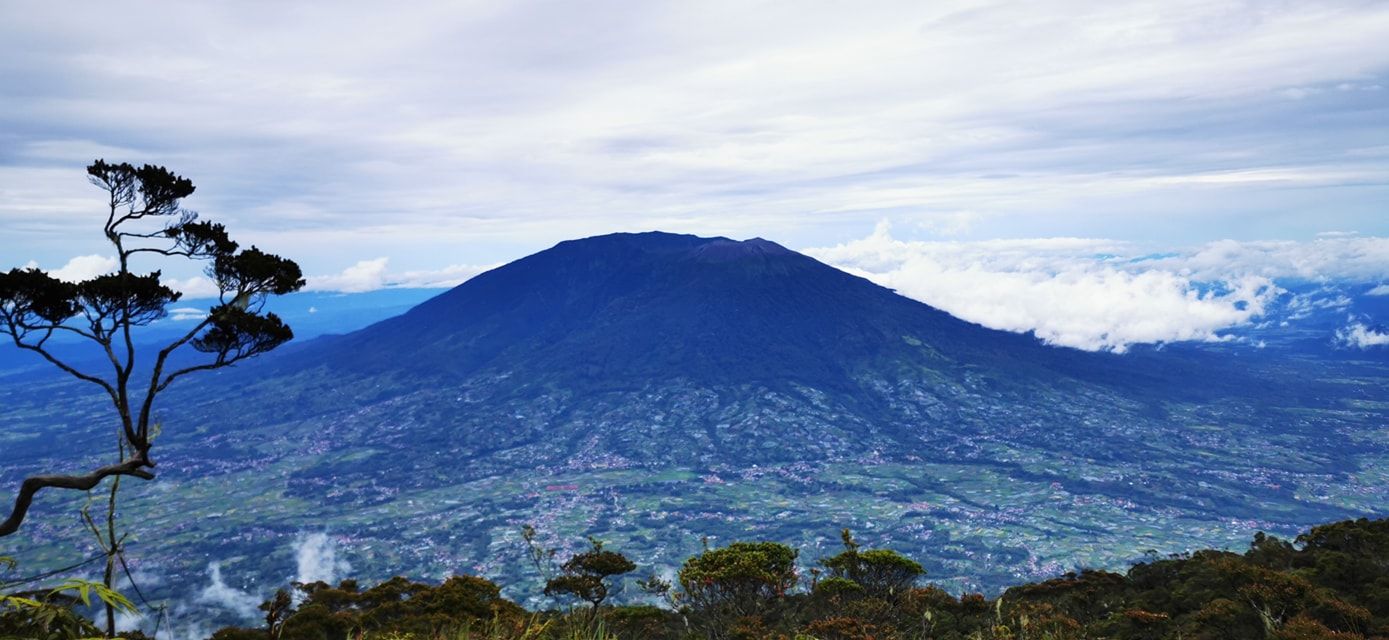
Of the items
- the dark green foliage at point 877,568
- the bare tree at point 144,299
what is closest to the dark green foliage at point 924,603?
the dark green foliage at point 877,568

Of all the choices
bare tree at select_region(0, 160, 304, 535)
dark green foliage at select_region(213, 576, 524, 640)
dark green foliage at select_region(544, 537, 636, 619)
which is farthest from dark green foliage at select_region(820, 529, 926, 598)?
bare tree at select_region(0, 160, 304, 535)

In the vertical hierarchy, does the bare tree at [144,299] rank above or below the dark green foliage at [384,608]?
above

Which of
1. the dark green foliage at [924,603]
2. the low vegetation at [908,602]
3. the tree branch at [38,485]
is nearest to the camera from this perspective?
the tree branch at [38,485]

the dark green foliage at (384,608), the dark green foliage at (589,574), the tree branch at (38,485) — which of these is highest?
the tree branch at (38,485)

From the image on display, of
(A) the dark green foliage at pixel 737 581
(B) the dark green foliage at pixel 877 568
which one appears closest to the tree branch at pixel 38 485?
(A) the dark green foliage at pixel 737 581

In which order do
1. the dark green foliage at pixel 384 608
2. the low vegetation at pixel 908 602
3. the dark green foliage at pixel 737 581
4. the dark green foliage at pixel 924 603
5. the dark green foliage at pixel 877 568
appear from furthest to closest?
the dark green foliage at pixel 877 568
the dark green foliage at pixel 737 581
the dark green foliage at pixel 384 608
the dark green foliage at pixel 924 603
the low vegetation at pixel 908 602

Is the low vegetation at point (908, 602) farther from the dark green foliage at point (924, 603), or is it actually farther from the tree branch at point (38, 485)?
the tree branch at point (38, 485)

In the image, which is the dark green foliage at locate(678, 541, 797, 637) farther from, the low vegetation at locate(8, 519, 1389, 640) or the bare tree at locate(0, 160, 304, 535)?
the bare tree at locate(0, 160, 304, 535)

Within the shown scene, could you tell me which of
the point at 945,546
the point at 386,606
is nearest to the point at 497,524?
the point at 945,546

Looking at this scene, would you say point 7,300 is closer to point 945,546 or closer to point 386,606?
point 386,606

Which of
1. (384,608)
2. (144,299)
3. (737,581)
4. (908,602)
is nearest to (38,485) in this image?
(144,299)

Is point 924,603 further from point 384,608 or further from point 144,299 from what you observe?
point 144,299

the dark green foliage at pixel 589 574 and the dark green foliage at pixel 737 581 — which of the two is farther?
the dark green foliage at pixel 589 574
